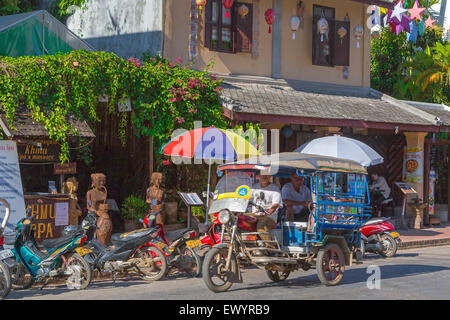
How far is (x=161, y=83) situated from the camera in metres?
15.2

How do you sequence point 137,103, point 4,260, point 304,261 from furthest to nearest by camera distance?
point 137,103, point 304,261, point 4,260

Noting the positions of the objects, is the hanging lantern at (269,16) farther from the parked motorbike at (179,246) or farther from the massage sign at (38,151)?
the parked motorbike at (179,246)

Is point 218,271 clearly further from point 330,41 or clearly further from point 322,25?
point 330,41

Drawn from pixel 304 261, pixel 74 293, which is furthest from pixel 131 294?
pixel 304 261

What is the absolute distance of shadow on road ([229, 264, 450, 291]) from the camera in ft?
34.0

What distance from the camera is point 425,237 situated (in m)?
18.0

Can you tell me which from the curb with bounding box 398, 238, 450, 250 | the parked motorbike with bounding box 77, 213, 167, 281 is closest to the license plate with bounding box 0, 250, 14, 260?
the parked motorbike with bounding box 77, 213, 167, 281

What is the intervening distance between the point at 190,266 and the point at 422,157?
11514 millimetres

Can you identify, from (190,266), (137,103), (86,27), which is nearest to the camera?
(190,266)

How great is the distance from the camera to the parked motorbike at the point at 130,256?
10.6 m

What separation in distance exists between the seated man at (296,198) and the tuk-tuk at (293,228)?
687 millimetres

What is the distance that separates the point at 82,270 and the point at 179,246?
6.25 feet

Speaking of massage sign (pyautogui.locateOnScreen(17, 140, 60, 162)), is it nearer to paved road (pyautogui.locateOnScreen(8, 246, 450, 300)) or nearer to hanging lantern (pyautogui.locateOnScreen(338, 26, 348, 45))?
paved road (pyautogui.locateOnScreen(8, 246, 450, 300))

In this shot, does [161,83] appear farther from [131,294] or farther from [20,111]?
[131,294]
